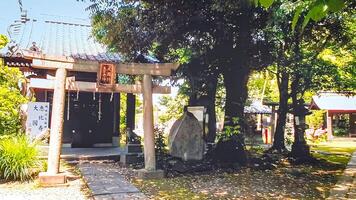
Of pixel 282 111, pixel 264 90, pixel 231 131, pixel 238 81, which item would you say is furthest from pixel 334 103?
pixel 231 131

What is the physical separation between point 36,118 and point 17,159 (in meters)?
2.12

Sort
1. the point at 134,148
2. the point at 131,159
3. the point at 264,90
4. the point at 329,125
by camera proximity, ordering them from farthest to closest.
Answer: the point at 264,90 < the point at 329,125 < the point at 134,148 < the point at 131,159

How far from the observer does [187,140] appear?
1263cm

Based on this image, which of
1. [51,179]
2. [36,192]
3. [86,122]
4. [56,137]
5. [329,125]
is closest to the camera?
[36,192]

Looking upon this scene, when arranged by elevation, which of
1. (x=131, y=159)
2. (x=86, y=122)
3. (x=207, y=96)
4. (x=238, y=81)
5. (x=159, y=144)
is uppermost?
(x=238, y=81)

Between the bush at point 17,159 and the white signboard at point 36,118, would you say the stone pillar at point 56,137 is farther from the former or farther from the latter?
the white signboard at point 36,118

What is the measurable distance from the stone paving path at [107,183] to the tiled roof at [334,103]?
24.2 meters

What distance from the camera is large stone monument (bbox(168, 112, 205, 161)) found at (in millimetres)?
12516

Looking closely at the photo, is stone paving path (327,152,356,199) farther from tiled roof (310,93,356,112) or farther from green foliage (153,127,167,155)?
tiled roof (310,93,356,112)

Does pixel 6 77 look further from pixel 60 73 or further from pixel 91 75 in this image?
pixel 91 75

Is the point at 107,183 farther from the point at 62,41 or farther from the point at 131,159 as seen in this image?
the point at 62,41

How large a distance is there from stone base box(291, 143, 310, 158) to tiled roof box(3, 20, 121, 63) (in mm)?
7867

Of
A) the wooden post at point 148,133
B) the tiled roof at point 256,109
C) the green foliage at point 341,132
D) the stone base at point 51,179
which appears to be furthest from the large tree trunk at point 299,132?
the green foliage at point 341,132

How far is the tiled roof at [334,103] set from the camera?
99.3 feet
